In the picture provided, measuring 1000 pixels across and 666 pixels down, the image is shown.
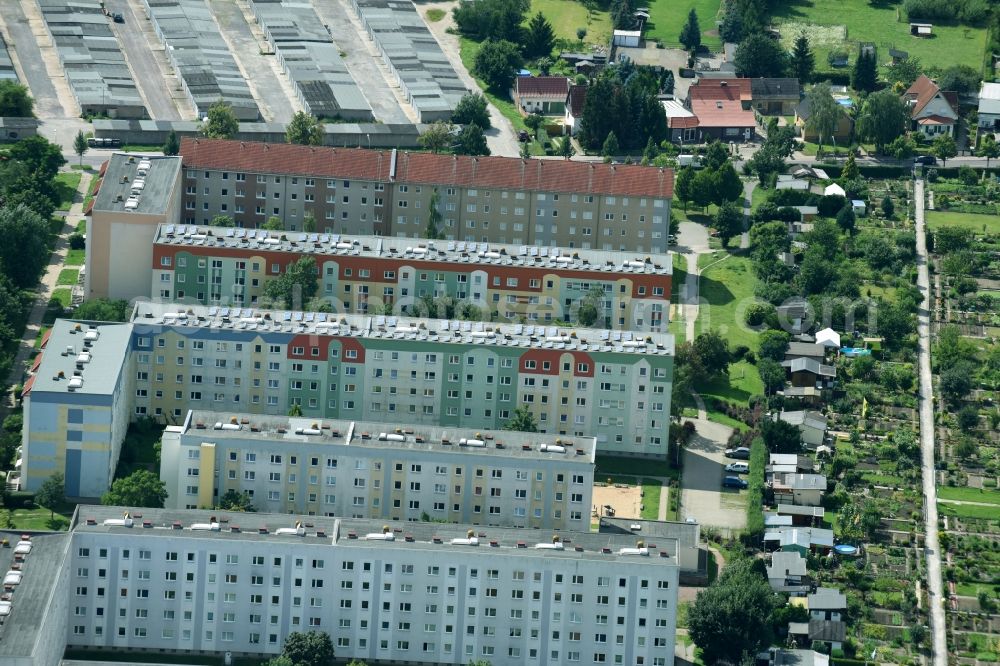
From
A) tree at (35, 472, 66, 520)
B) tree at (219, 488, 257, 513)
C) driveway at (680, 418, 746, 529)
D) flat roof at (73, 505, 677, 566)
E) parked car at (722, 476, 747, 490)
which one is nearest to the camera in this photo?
flat roof at (73, 505, 677, 566)

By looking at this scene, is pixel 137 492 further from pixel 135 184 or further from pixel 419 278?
pixel 135 184

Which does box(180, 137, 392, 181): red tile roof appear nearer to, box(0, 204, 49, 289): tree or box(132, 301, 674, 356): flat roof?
box(0, 204, 49, 289): tree

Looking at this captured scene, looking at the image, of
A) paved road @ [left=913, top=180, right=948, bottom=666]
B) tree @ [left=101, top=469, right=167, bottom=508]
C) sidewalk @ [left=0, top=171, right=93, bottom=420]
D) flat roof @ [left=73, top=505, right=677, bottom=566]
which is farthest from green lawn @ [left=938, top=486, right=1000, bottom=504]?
sidewalk @ [left=0, top=171, right=93, bottom=420]

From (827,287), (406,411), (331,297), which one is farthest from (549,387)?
(827,287)

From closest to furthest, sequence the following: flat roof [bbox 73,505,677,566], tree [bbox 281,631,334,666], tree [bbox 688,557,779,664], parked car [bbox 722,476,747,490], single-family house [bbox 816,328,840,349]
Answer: tree [bbox 281,631,334,666], flat roof [bbox 73,505,677,566], tree [bbox 688,557,779,664], parked car [bbox 722,476,747,490], single-family house [bbox 816,328,840,349]

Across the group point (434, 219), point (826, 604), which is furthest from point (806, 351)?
point (826, 604)

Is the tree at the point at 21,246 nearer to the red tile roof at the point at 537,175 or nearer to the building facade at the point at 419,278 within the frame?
the building facade at the point at 419,278
